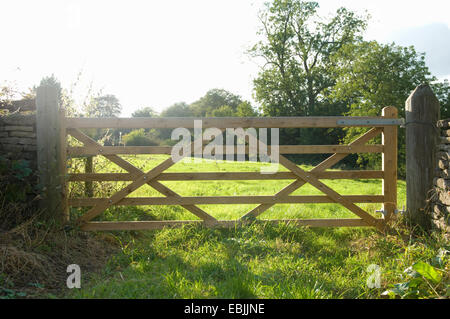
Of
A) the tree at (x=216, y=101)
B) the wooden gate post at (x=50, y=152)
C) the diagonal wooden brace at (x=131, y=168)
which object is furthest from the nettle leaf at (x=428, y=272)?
the tree at (x=216, y=101)

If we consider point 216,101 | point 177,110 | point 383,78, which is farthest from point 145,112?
point 383,78

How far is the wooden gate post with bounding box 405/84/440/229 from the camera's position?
4672 mm

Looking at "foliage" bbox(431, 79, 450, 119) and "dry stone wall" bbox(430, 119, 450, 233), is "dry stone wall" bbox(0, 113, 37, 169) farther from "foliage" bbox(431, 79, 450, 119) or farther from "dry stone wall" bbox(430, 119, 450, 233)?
"foliage" bbox(431, 79, 450, 119)

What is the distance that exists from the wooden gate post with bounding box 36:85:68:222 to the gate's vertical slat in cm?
450

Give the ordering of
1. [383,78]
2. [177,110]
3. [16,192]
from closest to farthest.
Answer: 1. [16,192]
2. [383,78]
3. [177,110]

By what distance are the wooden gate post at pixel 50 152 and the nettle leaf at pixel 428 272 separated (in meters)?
4.20

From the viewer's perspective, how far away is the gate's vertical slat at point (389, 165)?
4.84m

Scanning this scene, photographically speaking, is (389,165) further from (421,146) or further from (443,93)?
(443,93)

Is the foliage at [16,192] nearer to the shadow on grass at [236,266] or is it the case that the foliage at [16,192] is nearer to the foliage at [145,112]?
the shadow on grass at [236,266]

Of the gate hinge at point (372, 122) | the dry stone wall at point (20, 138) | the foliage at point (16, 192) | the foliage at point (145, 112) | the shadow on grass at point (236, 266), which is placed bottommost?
the shadow on grass at point (236, 266)

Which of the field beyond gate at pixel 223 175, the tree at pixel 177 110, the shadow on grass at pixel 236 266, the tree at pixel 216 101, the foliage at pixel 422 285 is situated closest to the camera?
the foliage at pixel 422 285

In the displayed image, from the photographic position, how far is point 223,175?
15.4 ft

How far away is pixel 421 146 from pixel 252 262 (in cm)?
297

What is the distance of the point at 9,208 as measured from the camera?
4297mm
